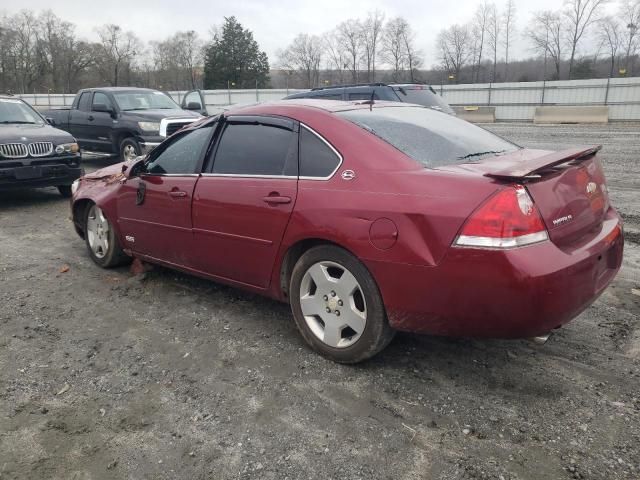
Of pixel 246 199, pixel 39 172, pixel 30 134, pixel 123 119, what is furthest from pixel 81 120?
pixel 246 199

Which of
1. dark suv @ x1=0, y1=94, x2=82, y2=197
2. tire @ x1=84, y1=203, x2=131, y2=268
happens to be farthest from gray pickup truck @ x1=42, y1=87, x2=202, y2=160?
tire @ x1=84, y1=203, x2=131, y2=268

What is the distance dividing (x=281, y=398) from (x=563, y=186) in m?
1.91

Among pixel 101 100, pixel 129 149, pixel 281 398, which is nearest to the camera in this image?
pixel 281 398

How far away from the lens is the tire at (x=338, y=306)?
308 cm

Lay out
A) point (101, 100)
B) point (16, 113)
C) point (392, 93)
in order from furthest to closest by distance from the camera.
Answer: point (101, 100)
point (392, 93)
point (16, 113)

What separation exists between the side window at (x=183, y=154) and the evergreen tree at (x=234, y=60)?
189 ft

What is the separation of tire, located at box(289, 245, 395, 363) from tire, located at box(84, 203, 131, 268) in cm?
239

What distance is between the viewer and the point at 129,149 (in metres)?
11.3

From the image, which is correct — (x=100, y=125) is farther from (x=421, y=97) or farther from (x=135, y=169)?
(x=135, y=169)

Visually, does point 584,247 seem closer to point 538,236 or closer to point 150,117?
point 538,236

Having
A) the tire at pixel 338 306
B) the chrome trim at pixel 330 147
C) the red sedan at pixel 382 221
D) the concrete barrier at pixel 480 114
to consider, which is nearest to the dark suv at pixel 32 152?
the red sedan at pixel 382 221

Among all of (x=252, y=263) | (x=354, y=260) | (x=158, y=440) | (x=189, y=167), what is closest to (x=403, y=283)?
(x=354, y=260)

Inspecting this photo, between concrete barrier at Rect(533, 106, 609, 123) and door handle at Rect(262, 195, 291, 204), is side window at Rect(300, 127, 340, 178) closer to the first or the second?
door handle at Rect(262, 195, 291, 204)

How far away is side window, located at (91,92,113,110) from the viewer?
11586mm
